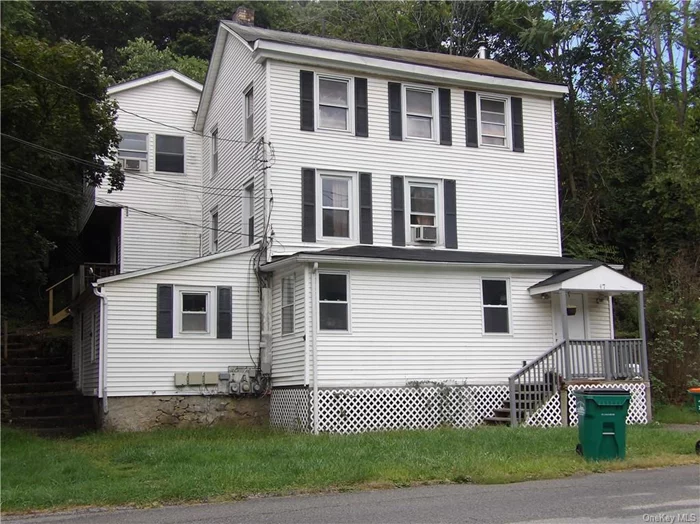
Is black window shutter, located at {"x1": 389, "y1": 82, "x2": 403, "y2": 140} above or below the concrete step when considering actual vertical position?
above

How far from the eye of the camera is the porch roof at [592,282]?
19.0 metres

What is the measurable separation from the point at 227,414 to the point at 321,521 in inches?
420

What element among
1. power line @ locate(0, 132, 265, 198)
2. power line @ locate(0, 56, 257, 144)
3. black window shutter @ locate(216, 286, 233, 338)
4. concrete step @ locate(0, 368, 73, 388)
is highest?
power line @ locate(0, 56, 257, 144)

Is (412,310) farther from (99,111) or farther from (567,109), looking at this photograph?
(567,109)

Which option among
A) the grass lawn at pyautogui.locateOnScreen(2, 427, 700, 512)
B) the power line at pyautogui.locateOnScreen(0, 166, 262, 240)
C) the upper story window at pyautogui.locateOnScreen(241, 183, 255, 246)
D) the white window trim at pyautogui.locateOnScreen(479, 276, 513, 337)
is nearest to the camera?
the grass lawn at pyautogui.locateOnScreen(2, 427, 700, 512)

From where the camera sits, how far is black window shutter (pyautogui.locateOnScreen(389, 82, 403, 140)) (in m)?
21.0

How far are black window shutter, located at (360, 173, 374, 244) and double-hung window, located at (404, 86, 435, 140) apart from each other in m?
1.91

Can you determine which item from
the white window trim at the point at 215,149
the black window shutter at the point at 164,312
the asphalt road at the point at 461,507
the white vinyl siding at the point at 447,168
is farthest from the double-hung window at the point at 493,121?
the asphalt road at the point at 461,507

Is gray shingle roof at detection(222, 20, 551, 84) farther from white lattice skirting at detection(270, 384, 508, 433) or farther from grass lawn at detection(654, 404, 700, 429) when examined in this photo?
grass lawn at detection(654, 404, 700, 429)

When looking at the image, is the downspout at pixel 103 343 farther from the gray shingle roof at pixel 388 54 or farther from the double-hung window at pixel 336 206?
the gray shingle roof at pixel 388 54

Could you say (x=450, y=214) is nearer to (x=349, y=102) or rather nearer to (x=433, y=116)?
(x=433, y=116)

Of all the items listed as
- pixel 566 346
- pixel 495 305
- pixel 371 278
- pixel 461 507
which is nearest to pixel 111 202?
pixel 371 278

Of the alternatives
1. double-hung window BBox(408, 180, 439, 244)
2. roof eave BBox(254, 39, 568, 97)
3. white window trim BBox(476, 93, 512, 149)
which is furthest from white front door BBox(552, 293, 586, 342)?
roof eave BBox(254, 39, 568, 97)

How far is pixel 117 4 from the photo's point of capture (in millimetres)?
42062
